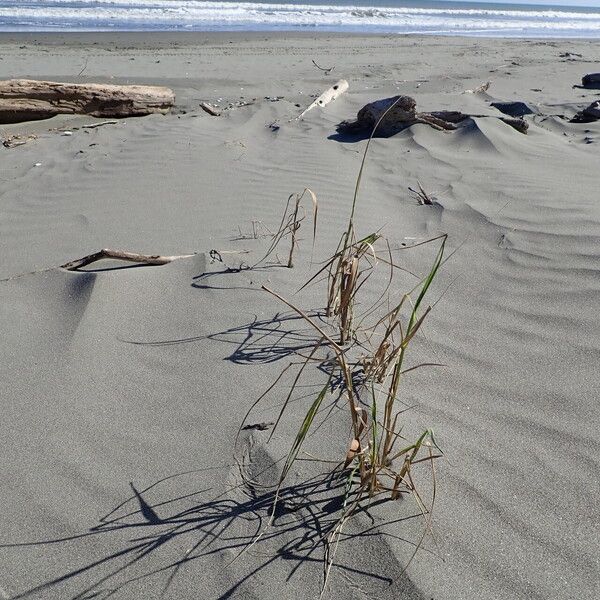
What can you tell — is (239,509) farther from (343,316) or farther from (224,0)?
(224,0)

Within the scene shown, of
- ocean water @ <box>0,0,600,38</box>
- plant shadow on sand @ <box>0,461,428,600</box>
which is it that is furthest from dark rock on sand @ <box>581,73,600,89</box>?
ocean water @ <box>0,0,600,38</box>

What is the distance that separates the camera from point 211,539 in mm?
1363

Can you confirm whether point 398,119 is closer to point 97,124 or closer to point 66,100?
point 97,124

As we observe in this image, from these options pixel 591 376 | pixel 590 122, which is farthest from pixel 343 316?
pixel 590 122

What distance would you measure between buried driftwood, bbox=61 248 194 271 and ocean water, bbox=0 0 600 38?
14650 mm

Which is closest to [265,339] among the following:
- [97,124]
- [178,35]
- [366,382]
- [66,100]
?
[366,382]

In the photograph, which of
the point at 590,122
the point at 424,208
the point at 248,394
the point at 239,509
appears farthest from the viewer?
the point at 590,122

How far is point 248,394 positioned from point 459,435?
60 centimetres

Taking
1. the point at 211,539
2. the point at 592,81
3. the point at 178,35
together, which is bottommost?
the point at 178,35

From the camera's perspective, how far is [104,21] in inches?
680

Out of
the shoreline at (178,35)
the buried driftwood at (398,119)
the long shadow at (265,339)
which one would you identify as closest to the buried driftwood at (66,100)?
the buried driftwood at (398,119)

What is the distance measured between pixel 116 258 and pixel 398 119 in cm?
294

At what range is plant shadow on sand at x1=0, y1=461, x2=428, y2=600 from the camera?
128cm

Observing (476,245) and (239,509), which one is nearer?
(239,509)
